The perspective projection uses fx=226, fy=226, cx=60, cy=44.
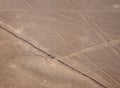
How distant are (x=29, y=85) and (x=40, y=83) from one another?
78 mm

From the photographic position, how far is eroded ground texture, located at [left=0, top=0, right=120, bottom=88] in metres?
1.62

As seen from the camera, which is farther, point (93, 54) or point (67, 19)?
point (67, 19)

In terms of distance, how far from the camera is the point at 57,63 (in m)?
1.71

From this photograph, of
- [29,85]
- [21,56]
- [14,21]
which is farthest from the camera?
[14,21]

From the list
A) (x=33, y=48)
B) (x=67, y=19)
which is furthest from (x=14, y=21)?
(x=67, y=19)

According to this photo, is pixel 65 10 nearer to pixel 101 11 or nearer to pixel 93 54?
pixel 101 11

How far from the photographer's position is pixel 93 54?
179 cm

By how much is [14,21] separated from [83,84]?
774 mm

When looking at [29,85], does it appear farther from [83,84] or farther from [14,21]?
[14,21]

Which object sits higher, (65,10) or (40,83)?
(65,10)

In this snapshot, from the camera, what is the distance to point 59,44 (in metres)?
1.80

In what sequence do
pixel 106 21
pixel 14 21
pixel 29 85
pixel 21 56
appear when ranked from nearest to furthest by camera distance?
pixel 29 85 → pixel 21 56 → pixel 14 21 → pixel 106 21

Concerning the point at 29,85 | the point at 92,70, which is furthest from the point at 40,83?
the point at 92,70

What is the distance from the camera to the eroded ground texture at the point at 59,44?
1621mm
